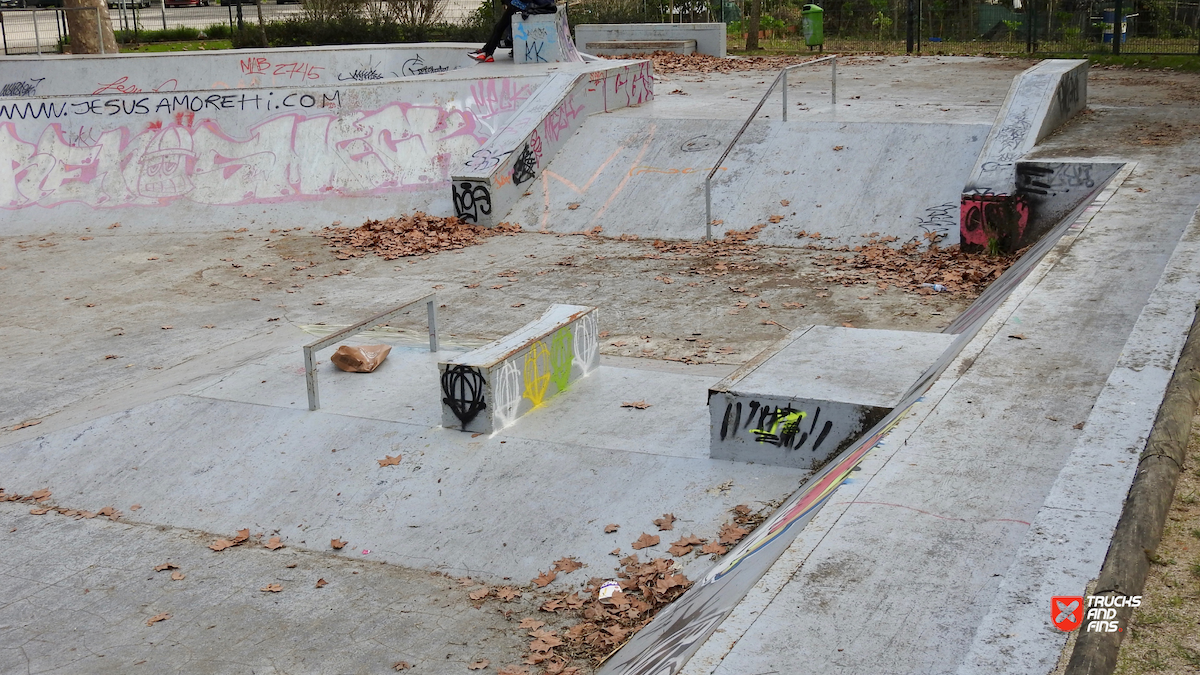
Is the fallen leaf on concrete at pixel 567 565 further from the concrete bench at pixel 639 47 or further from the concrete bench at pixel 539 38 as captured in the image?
the concrete bench at pixel 639 47

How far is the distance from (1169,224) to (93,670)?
27.4 ft

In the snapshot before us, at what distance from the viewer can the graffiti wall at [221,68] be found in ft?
67.6

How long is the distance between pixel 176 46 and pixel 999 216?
83.8ft

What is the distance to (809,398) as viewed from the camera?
6180 mm

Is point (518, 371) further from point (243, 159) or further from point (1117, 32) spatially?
point (1117, 32)

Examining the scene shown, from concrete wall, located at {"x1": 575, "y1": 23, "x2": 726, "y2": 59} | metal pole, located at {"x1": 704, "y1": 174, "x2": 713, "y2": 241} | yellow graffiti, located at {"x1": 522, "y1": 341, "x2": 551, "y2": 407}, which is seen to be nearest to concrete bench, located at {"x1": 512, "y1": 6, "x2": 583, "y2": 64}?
concrete wall, located at {"x1": 575, "y1": 23, "x2": 726, "y2": 59}

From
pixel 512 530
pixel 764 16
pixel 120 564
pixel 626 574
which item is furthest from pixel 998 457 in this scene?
pixel 764 16

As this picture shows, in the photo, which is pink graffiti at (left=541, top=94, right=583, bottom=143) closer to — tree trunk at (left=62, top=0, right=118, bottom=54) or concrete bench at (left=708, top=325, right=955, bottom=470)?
concrete bench at (left=708, top=325, right=955, bottom=470)

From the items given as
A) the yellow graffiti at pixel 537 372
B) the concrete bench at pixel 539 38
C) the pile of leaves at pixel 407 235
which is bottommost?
the yellow graffiti at pixel 537 372

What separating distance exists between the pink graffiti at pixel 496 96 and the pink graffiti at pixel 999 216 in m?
7.26

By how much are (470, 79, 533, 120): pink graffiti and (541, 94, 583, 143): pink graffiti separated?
31.6 inches

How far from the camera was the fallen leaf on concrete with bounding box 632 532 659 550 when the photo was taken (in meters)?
5.94

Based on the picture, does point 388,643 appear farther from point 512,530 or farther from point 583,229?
point 583,229

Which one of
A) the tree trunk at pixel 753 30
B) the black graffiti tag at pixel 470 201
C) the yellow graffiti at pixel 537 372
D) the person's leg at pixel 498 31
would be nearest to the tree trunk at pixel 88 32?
the person's leg at pixel 498 31
